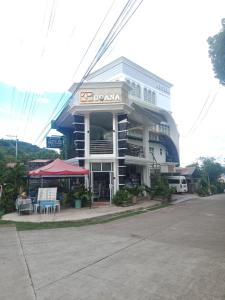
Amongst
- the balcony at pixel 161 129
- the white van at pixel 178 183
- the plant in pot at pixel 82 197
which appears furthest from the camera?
the balcony at pixel 161 129

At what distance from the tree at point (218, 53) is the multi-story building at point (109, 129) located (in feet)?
19.5

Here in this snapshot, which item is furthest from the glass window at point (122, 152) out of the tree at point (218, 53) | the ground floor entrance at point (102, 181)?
the tree at point (218, 53)

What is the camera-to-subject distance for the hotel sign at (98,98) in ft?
61.8

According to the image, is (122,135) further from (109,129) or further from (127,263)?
(127,263)

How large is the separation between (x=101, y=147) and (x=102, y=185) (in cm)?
263

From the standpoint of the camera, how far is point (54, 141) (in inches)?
1008

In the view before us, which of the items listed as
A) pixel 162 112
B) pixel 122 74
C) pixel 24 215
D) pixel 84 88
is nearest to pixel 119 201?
pixel 24 215

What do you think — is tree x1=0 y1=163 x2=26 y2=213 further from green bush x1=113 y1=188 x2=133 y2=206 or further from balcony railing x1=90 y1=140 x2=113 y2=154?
green bush x1=113 y1=188 x2=133 y2=206

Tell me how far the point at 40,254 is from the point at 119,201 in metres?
10.6

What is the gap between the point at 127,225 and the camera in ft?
37.5

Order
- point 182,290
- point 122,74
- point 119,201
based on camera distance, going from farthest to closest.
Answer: point 122,74 → point 119,201 → point 182,290

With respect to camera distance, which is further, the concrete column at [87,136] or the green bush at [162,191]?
the green bush at [162,191]

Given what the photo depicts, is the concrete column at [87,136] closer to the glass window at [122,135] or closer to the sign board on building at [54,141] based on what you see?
the glass window at [122,135]

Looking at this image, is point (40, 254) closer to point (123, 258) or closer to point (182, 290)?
point (123, 258)
